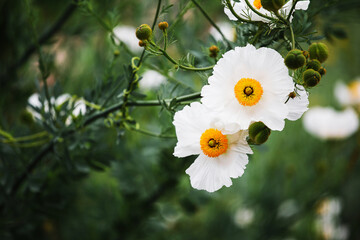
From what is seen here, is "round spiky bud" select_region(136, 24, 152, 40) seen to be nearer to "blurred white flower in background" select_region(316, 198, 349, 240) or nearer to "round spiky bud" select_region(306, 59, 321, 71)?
"round spiky bud" select_region(306, 59, 321, 71)

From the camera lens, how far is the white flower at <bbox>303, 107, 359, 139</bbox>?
883 millimetres

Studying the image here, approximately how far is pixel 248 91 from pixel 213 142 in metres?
0.06

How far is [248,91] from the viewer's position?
295 millimetres

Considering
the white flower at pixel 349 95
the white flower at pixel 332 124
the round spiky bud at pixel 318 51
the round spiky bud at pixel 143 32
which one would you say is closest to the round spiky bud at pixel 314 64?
the round spiky bud at pixel 318 51

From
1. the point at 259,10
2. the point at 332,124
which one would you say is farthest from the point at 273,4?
the point at 332,124

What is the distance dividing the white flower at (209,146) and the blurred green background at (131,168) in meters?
0.06

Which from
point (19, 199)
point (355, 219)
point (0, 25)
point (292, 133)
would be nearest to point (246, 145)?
point (19, 199)

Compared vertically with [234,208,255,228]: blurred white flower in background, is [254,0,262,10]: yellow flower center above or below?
above

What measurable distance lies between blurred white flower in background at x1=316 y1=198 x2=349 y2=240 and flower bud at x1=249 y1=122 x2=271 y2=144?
71 cm

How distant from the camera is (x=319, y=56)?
0.31 m

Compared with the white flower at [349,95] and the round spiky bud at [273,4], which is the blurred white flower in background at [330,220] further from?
the round spiky bud at [273,4]

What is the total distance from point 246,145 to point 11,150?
426 mm

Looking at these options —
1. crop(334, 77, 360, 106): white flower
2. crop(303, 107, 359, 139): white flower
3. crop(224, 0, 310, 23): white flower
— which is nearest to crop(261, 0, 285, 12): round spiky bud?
crop(224, 0, 310, 23): white flower

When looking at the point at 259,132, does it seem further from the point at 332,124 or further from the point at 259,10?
the point at 332,124
